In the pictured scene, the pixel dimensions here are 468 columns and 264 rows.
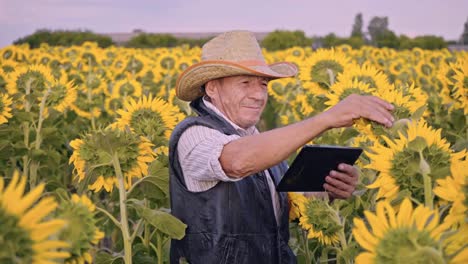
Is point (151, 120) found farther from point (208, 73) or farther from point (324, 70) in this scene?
point (324, 70)

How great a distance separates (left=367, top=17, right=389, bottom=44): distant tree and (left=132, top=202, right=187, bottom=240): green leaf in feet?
90.1

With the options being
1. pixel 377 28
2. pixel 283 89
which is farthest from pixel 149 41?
pixel 283 89

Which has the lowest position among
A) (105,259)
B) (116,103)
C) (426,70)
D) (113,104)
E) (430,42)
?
(430,42)

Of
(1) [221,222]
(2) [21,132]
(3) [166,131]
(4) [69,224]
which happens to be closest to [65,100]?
(2) [21,132]

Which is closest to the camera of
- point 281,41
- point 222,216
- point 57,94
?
point 222,216

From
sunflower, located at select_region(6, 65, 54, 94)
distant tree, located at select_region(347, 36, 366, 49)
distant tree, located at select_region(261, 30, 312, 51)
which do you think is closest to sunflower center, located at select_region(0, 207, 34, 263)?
sunflower, located at select_region(6, 65, 54, 94)

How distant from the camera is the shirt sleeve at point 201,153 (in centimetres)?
245

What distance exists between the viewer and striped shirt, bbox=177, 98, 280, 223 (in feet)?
8.06

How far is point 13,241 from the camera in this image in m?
1.36

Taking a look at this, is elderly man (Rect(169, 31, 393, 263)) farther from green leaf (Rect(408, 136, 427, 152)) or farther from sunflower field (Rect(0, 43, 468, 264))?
green leaf (Rect(408, 136, 427, 152))

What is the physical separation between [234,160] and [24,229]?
42.9 inches

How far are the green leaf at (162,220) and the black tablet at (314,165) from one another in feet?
1.29

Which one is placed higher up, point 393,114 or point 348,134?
point 393,114

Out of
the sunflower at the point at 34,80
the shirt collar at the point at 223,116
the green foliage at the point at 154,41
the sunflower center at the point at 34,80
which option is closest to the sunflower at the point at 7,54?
the sunflower at the point at 34,80
